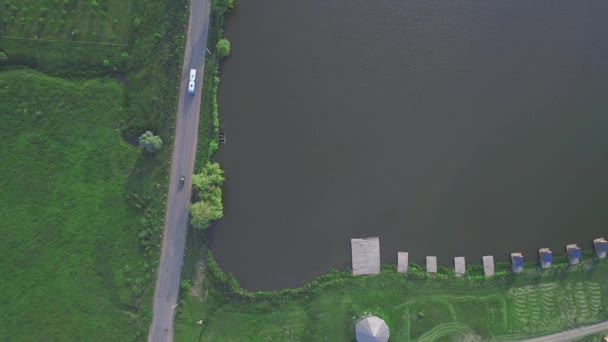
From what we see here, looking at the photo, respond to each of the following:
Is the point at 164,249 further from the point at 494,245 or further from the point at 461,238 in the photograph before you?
the point at 494,245

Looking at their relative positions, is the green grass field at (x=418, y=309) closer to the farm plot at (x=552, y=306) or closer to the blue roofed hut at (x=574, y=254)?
the farm plot at (x=552, y=306)

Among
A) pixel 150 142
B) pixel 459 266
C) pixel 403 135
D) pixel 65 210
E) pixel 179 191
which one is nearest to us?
pixel 150 142

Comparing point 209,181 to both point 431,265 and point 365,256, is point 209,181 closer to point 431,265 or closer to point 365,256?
point 365,256

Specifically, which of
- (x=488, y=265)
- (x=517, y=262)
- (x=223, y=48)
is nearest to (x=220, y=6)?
(x=223, y=48)

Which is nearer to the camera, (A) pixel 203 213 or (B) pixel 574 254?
(A) pixel 203 213

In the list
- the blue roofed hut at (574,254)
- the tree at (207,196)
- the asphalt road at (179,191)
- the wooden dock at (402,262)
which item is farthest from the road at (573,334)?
the asphalt road at (179,191)

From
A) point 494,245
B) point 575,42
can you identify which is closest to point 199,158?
point 494,245

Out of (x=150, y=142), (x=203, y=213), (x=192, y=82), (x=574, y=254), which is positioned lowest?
(x=574, y=254)
